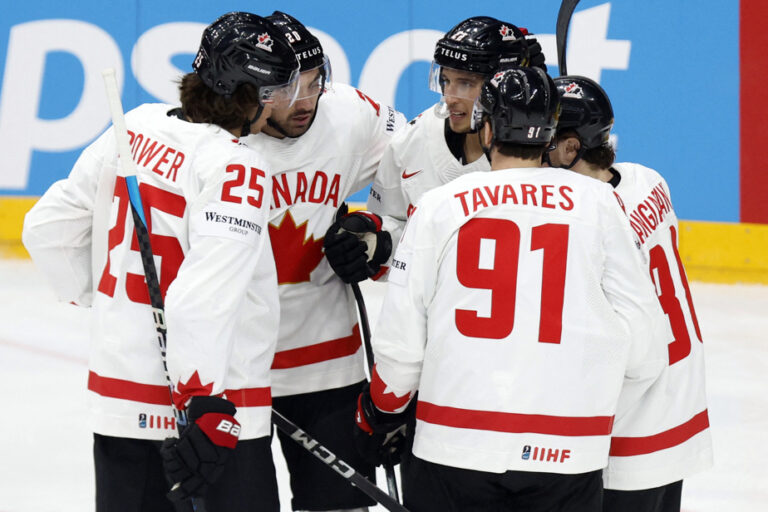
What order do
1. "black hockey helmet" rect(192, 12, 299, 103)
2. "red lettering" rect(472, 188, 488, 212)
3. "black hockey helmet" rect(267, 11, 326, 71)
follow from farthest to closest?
"black hockey helmet" rect(267, 11, 326, 71) < "black hockey helmet" rect(192, 12, 299, 103) < "red lettering" rect(472, 188, 488, 212)

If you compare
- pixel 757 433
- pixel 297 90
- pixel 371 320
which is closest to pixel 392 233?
pixel 297 90

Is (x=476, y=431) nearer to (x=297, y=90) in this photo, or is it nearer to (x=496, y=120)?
(x=496, y=120)

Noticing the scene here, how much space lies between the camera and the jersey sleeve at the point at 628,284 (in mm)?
1894

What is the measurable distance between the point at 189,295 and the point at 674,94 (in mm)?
4133

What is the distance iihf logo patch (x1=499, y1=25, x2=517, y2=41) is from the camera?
2502mm

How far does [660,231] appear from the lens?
2191 millimetres

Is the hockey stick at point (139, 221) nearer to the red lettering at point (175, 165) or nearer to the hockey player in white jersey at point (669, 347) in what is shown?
the red lettering at point (175, 165)

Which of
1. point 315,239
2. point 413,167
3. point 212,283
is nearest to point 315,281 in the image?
point 315,239


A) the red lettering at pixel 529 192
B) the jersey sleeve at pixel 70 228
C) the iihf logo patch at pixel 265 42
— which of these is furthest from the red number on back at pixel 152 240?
the red lettering at pixel 529 192

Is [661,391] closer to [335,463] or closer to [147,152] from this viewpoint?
[335,463]

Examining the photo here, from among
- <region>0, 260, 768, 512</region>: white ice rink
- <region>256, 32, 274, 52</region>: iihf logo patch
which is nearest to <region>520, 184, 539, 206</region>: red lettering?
<region>256, 32, 274, 52</region>: iihf logo patch

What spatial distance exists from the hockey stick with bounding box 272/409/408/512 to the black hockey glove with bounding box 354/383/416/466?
0.05m

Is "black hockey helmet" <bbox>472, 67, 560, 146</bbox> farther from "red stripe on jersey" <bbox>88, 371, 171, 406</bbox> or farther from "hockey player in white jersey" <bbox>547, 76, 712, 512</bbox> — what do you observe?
"red stripe on jersey" <bbox>88, 371, 171, 406</bbox>

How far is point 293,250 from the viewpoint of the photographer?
2.49m
